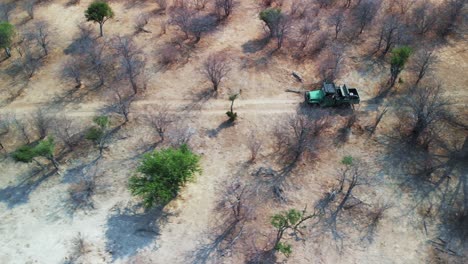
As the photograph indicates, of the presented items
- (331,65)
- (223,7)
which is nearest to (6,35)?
(223,7)

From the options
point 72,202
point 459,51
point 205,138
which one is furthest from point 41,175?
point 459,51

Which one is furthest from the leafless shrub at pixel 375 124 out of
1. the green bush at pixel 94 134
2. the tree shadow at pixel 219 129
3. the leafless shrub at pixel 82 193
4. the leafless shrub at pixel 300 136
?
the leafless shrub at pixel 82 193

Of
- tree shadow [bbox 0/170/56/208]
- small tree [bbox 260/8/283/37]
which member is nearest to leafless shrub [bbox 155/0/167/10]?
small tree [bbox 260/8/283/37]

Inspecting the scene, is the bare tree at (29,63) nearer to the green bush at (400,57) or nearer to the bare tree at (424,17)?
the green bush at (400,57)

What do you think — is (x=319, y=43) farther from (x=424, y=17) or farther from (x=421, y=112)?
(x=421, y=112)

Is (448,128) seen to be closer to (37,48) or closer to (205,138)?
(205,138)

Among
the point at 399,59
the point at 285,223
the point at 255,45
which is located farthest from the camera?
the point at 255,45

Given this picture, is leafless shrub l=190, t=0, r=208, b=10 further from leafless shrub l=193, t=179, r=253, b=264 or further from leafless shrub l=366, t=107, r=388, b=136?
leafless shrub l=193, t=179, r=253, b=264
